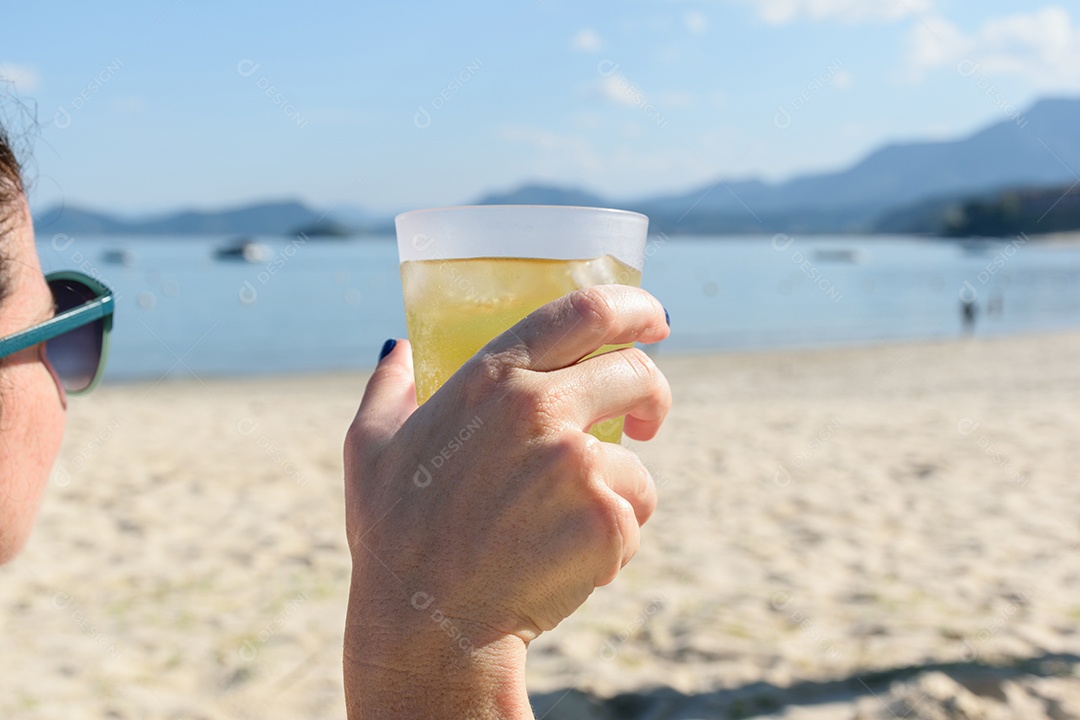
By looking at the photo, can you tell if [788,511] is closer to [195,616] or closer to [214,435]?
[195,616]

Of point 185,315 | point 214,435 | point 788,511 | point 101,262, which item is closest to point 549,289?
point 788,511

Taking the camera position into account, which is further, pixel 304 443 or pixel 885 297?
pixel 885 297

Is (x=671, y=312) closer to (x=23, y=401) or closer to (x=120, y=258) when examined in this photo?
(x=23, y=401)

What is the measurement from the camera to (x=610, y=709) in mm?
3004

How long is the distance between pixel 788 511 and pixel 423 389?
483 centimetres

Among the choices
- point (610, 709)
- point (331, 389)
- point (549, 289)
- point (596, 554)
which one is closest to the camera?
point (596, 554)

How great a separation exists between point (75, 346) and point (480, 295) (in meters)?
0.98

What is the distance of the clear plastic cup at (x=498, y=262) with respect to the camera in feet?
3.48

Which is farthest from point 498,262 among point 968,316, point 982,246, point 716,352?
point 982,246

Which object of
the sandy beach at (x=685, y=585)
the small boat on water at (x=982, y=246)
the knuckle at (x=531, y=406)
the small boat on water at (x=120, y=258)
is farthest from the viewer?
the small boat on water at (x=982, y=246)

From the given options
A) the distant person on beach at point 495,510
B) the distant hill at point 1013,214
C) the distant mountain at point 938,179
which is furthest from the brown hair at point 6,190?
the distant mountain at point 938,179

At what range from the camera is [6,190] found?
131 centimetres

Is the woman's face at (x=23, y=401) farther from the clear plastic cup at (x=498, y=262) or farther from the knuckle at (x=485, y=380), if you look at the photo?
the knuckle at (x=485, y=380)

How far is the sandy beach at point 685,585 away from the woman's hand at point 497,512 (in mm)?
2250
